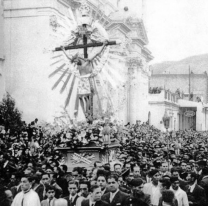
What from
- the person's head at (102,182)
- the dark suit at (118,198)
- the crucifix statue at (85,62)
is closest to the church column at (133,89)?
the crucifix statue at (85,62)

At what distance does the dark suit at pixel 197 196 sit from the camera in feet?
26.7

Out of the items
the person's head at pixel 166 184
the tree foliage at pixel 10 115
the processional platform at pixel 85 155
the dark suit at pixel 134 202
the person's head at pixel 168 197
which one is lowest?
the dark suit at pixel 134 202

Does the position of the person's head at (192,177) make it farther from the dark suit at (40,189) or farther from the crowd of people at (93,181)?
the dark suit at (40,189)

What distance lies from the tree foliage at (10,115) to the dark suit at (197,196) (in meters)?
13.3

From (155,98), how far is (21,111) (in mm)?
23816

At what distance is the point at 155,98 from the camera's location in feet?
154

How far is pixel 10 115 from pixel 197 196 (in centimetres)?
1528

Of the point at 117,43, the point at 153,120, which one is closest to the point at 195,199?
the point at 117,43

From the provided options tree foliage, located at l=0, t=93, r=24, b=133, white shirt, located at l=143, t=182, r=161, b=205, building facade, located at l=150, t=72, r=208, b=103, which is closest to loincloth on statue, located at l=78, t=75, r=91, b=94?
white shirt, located at l=143, t=182, r=161, b=205

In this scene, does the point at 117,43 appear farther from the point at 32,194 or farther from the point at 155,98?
the point at 155,98

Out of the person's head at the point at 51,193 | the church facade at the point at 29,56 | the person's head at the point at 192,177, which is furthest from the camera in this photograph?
the church facade at the point at 29,56

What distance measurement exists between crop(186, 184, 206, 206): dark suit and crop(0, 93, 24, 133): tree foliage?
13.3 m

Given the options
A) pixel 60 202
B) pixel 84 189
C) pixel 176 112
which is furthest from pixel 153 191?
pixel 176 112

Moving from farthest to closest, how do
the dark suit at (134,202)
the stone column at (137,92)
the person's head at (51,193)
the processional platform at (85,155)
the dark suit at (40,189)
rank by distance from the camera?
the stone column at (137,92), the processional platform at (85,155), the dark suit at (40,189), the person's head at (51,193), the dark suit at (134,202)
